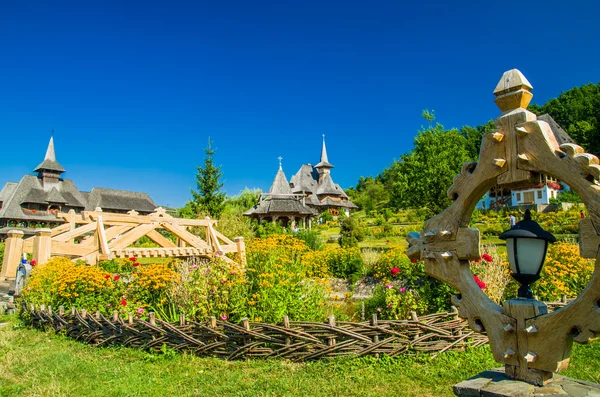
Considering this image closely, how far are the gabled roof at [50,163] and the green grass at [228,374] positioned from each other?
5040 centimetres

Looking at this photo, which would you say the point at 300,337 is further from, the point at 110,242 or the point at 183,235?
the point at 110,242

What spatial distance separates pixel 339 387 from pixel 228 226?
1774 centimetres

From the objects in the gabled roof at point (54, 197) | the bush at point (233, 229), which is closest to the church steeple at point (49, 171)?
the gabled roof at point (54, 197)

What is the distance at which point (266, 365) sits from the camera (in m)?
4.85

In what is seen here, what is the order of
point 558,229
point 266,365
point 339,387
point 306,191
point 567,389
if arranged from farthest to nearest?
point 306,191 → point 558,229 → point 266,365 → point 339,387 → point 567,389

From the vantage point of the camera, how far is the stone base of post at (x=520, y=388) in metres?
2.14

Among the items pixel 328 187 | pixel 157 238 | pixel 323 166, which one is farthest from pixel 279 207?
pixel 157 238

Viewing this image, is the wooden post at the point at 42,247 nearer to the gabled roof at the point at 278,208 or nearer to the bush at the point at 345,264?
the bush at the point at 345,264

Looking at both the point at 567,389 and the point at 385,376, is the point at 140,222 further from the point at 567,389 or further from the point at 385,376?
the point at 567,389

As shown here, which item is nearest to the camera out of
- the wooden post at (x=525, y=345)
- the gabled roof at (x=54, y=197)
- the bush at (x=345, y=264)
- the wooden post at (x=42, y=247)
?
the wooden post at (x=525, y=345)

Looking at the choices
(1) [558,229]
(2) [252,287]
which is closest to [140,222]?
(2) [252,287]

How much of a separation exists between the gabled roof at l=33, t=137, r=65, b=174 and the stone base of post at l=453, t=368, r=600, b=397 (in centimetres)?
5555

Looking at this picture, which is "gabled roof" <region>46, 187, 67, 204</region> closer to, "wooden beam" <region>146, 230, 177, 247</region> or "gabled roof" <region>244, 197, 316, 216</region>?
"gabled roof" <region>244, 197, 316, 216</region>

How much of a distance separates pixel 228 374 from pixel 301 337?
3.13 feet
